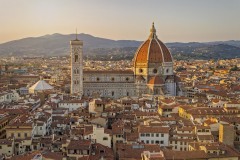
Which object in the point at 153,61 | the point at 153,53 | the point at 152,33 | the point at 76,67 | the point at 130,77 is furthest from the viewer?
the point at 152,33

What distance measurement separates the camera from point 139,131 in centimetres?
3509

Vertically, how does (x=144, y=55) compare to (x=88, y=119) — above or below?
above

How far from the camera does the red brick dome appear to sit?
7181 cm

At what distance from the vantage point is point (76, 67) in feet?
226

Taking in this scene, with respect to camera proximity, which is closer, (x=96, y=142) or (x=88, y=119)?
(x=96, y=142)

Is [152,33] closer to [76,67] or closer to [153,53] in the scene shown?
[153,53]

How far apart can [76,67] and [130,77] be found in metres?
10.2

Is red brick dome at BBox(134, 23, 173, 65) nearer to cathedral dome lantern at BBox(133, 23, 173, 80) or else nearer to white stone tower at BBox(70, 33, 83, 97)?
cathedral dome lantern at BBox(133, 23, 173, 80)

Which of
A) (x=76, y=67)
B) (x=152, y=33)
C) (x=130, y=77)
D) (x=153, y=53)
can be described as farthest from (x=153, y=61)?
(x=76, y=67)

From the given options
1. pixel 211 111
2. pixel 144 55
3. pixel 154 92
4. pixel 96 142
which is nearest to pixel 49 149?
pixel 96 142

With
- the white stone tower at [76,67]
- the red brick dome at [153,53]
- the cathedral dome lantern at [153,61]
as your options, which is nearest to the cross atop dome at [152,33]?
the red brick dome at [153,53]

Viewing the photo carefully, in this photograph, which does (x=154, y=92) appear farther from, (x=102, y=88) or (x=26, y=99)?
(x=26, y=99)

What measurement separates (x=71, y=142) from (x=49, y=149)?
2.10 meters

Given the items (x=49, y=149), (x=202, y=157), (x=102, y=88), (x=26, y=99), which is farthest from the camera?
(x=102, y=88)
